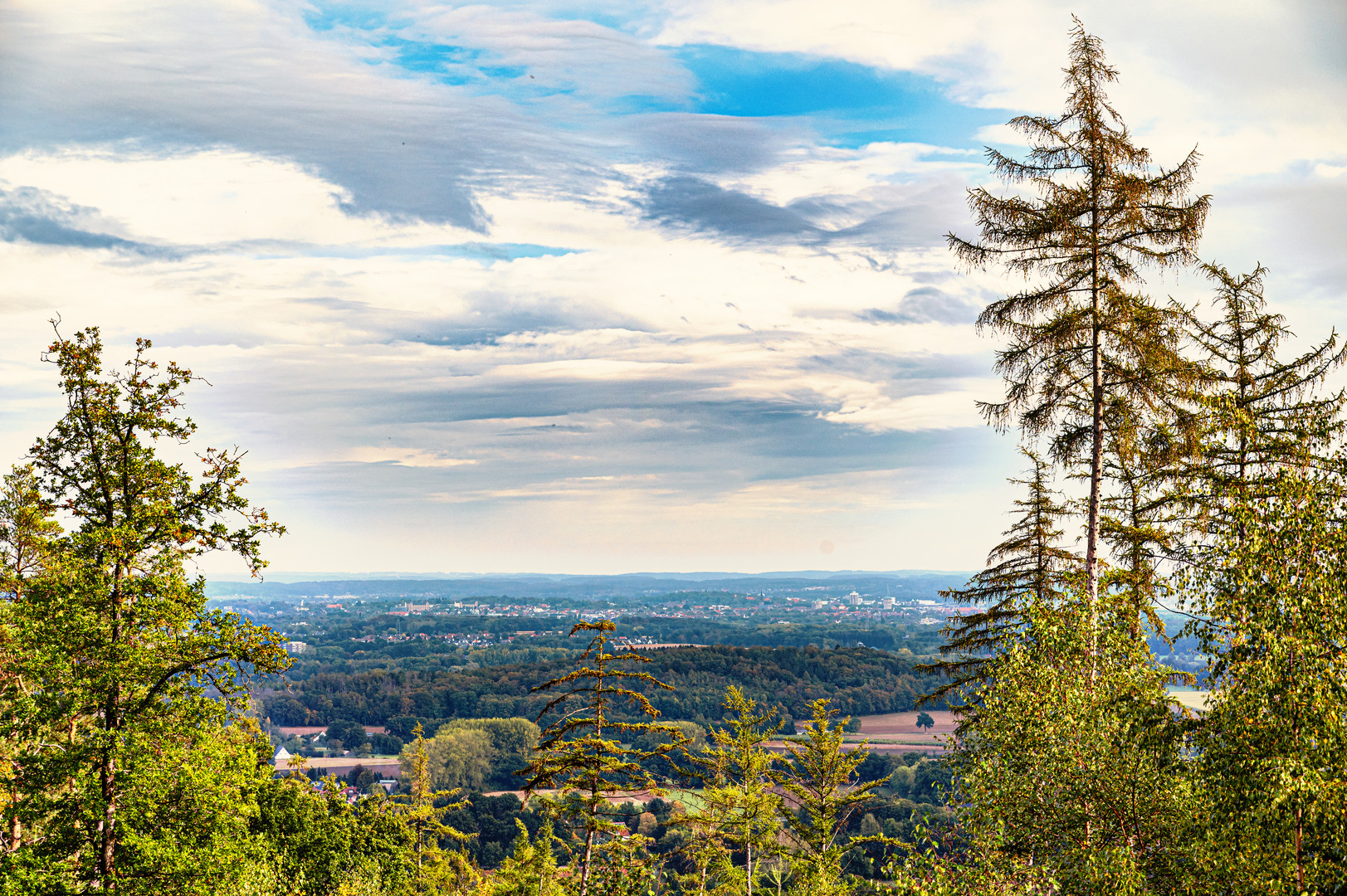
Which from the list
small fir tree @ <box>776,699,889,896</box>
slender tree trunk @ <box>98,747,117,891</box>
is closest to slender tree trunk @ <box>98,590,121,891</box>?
slender tree trunk @ <box>98,747,117,891</box>

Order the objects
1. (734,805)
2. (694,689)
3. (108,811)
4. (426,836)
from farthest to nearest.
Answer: (694,689) < (426,836) < (734,805) < (108,811)

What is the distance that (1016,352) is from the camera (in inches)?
824

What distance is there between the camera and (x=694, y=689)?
154 m

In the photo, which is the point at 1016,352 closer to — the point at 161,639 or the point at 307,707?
the point at 161,639

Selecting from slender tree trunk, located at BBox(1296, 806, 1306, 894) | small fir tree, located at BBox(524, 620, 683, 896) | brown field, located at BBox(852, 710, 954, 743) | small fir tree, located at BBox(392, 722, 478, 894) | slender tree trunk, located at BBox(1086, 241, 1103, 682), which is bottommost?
brown field, located at BBox(852, 710, 954, 743)

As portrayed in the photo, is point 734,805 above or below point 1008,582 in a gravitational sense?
below

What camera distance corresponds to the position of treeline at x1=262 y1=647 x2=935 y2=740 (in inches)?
6083

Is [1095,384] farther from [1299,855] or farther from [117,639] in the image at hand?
[117,639]

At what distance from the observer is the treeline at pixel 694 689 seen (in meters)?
154

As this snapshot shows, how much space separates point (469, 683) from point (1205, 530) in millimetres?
177164

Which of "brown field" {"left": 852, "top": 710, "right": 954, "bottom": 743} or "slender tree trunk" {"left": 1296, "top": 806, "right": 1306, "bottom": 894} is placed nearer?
"slender tree trunk" {"left": 1296, "top": 806, "right": 1306, "bottom": 894}

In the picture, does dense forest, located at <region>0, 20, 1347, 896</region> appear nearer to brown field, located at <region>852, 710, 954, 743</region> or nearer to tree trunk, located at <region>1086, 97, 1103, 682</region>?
tree trunk, located at <region>1086, 97, 1103, 682</region>

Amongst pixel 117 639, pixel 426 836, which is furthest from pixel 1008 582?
pixel 426 836

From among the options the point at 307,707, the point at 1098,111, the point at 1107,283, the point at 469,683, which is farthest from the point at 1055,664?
the point at 307,707
